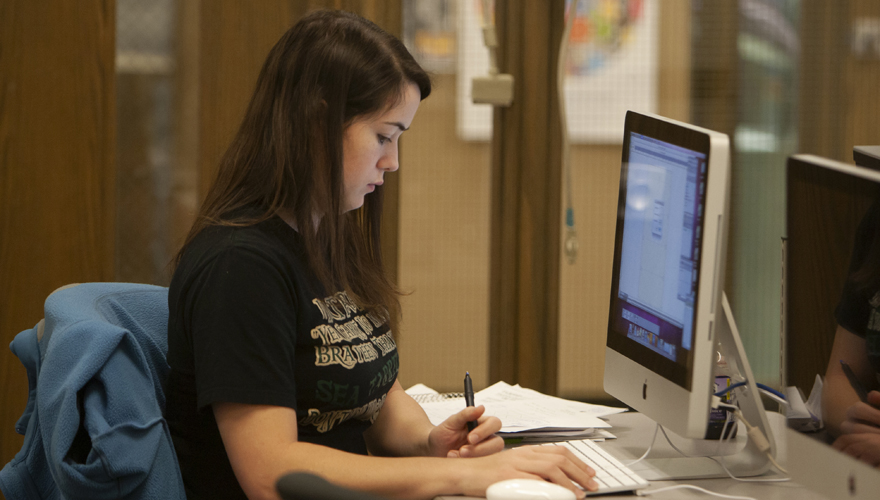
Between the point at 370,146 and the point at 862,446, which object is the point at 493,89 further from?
the point at 862,446

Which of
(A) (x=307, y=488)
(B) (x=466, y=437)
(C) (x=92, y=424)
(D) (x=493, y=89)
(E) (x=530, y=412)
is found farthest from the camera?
(D) (x=493, y=89)

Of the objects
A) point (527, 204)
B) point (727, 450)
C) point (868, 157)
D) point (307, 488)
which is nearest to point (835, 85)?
point (527, 204)

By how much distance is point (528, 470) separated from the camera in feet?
3.23

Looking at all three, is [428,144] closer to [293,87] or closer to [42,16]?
[42,16]

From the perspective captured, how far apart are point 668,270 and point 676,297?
0.14 feet

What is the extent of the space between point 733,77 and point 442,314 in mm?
1097

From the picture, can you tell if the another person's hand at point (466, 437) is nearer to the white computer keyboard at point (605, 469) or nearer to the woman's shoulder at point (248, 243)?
the white computer keyboard at point (605, 469)

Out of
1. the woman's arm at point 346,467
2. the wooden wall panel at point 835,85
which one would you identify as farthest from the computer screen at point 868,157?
the wooden wall panel at point 835,85

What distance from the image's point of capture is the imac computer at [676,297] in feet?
3.24

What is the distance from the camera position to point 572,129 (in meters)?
2.39

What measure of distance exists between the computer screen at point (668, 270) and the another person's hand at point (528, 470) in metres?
0.14

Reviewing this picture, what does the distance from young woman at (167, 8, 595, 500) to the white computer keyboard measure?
1.3 inches

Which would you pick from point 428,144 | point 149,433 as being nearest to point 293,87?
point 149,433

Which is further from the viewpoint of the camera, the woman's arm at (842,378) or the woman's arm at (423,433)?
the woman's arm at (423,433)
